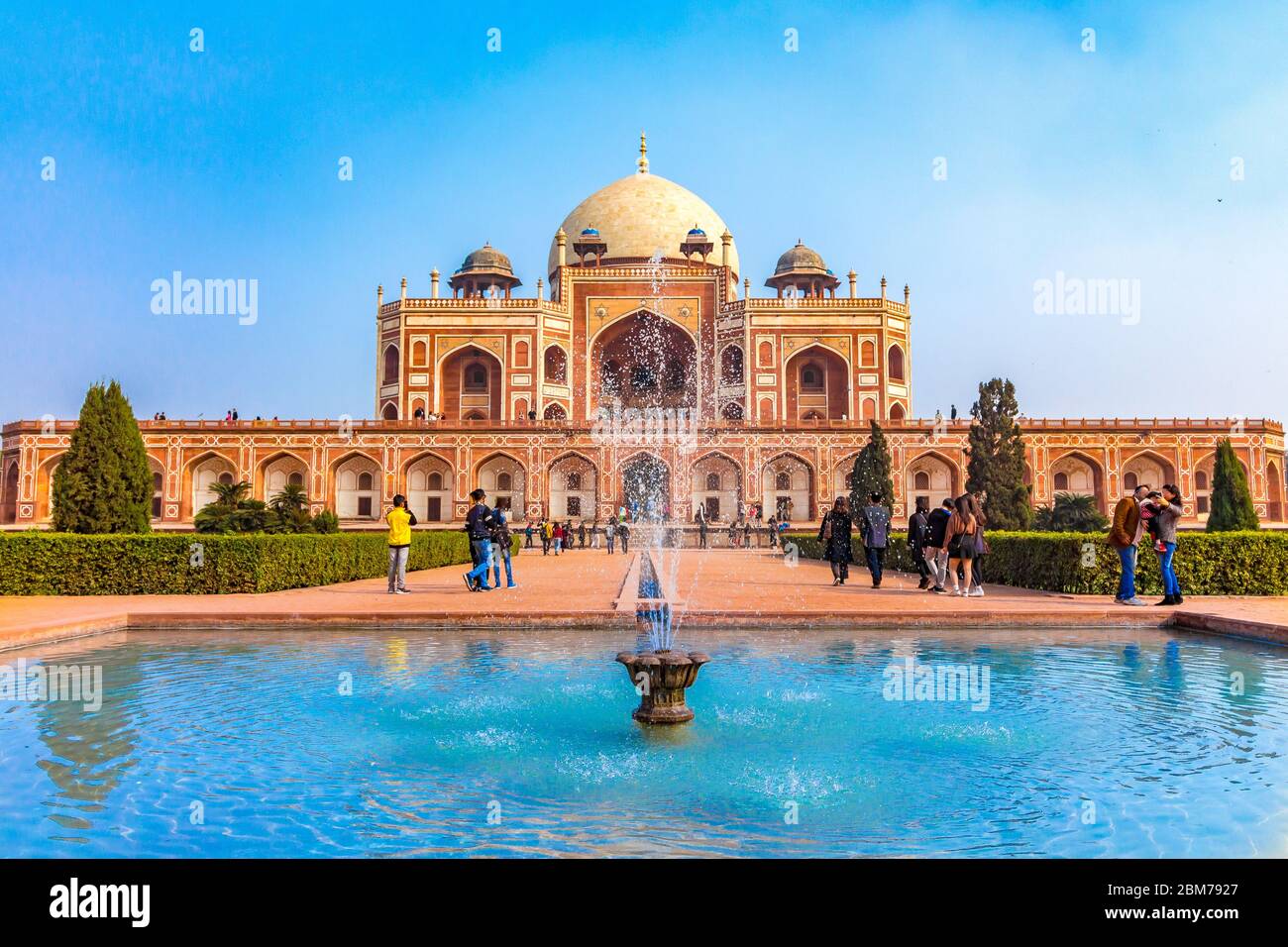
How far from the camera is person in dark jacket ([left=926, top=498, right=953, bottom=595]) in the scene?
406 inches

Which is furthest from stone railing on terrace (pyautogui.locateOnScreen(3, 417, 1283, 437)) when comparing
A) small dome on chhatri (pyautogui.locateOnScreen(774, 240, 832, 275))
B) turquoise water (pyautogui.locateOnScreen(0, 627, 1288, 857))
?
turquoise water (pyautogui.locateOnScreen(0, 627, 1288, 857))

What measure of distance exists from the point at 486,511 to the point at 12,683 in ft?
18.9

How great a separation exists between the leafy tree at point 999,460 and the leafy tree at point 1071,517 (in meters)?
2.02

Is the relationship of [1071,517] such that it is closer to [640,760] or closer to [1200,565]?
[1200,565]

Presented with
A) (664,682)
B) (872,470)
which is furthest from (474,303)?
(664,682)

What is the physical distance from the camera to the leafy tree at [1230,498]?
18703 millimetres

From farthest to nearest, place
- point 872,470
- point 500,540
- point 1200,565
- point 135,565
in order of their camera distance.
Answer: point 872,470, point 500,540, point 135,565, point 1200,565

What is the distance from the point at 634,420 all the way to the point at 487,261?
9097 mm

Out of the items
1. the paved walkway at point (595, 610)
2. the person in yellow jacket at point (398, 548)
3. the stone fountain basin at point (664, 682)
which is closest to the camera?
the stone fountain basin at point (664, 682)

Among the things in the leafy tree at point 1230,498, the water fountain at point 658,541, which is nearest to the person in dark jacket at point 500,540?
the water fountain at point 658,541

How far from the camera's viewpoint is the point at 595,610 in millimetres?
7672

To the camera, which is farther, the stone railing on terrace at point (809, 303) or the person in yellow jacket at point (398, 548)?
the stone railing on terrace at point (809, 303)

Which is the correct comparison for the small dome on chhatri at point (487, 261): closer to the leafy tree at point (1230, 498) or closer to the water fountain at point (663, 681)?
the leafy tree at point (1230, 498)

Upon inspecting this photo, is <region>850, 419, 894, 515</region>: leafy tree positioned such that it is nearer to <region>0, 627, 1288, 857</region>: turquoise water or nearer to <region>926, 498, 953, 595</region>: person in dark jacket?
<region>926, 498, 953, 595</region>: person in dark jacket
